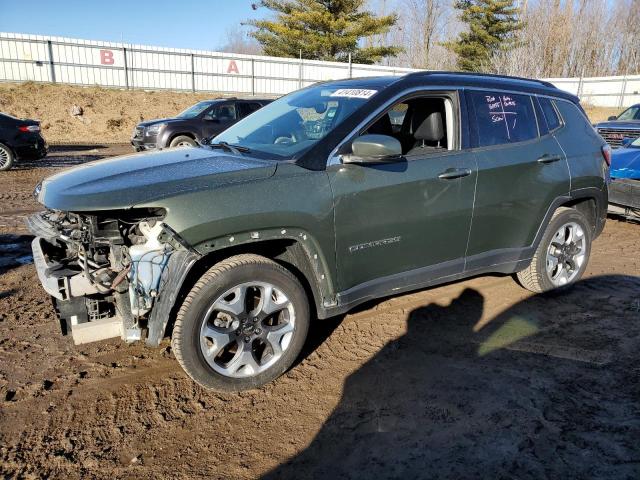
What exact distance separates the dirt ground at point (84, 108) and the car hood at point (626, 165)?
18637 mm

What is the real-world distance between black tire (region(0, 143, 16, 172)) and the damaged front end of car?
974cm

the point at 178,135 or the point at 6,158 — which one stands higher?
the point at 178,135

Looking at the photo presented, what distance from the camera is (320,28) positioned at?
34.8 meters

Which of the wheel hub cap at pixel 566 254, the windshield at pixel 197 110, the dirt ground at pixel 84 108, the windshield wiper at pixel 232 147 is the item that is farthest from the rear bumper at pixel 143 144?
the wheel hub cap at pixel 566 254

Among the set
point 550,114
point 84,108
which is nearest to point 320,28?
point 84,108

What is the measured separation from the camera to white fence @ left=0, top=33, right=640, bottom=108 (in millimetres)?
22375

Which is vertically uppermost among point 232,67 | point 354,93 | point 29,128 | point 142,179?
point 232,67

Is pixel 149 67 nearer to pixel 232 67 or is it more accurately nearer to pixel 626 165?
pixel 232 67

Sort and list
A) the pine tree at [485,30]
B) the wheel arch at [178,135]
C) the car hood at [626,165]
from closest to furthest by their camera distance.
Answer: the car hood at [626,165]
the wheel arch at [178,135]
the pine tree at [485,30]

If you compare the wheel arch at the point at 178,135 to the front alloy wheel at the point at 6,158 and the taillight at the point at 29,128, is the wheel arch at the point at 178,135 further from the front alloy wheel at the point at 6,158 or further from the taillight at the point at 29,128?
the front alloy wheel at the point at 6,158

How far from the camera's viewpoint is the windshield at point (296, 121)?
3.44 m

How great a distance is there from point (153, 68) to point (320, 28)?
14.2m

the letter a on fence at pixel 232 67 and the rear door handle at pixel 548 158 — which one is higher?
the letter a on fence at pixel 232 67

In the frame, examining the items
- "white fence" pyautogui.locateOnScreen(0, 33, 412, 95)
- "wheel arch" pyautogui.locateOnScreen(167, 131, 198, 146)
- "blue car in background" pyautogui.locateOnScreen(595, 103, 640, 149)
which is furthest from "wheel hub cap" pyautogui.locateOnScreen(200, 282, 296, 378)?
"white fence" pyautogui.locateOnScreen(0, 33, 412, 95)
